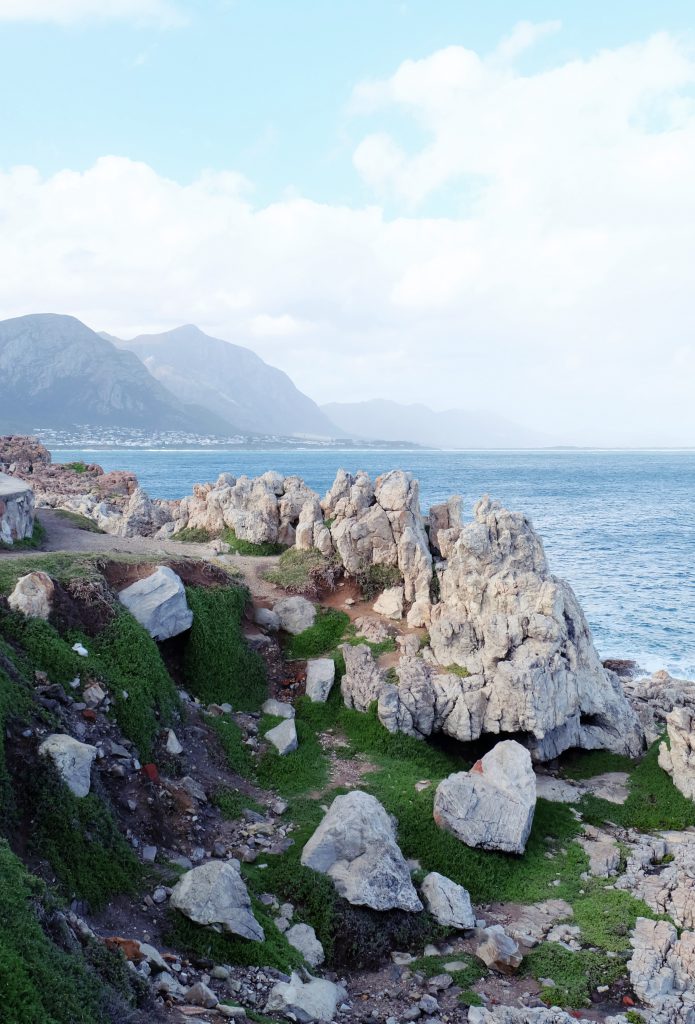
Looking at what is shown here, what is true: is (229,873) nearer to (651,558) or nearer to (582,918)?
(582,918)

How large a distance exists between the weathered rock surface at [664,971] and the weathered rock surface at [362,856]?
14.6ft

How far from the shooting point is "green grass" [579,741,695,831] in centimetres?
1916

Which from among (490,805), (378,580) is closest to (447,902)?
(490,805)

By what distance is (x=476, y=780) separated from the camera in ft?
59.5

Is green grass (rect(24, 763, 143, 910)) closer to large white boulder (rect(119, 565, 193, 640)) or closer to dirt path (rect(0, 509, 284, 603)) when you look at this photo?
large white boulder (rect(119, 565, 193, 640))

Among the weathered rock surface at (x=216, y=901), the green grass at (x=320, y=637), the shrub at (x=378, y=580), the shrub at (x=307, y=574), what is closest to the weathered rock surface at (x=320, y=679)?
the green grass at (x=320, y=637)

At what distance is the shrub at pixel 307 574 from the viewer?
27859 millimetres

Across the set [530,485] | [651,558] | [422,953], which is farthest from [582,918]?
[530,485]

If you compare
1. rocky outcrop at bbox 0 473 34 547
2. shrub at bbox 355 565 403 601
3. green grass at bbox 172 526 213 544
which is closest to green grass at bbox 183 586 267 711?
shrub at bbox 355 565 403 601

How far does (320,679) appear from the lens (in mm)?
22891

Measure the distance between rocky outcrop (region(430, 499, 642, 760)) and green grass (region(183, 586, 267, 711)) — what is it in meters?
6.55

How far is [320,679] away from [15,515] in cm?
1704

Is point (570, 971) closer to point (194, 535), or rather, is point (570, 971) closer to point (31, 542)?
point (31, 542)

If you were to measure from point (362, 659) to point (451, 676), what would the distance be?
3.14 metres
